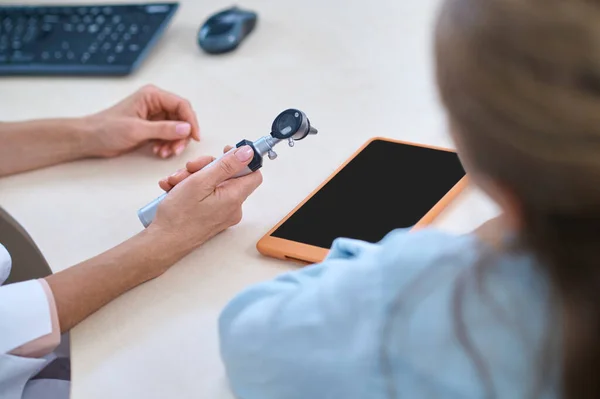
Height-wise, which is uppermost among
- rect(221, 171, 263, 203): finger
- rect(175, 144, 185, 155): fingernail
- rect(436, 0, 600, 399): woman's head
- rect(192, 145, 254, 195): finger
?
rect(436, 0, 600, 399): woman's head

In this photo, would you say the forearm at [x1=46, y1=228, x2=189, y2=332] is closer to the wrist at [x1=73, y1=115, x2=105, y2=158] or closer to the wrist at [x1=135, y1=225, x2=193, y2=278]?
the wrist at [x1=135, y1=225, x2=193, y2=278]

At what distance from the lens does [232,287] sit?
772mm

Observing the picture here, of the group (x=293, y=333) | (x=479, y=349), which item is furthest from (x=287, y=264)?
(x=479, y=349)

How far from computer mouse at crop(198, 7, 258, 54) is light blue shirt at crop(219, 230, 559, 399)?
0.72 metres

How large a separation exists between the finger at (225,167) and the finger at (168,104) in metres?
0.21

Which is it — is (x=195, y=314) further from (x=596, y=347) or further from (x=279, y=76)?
(x=279, y=76)

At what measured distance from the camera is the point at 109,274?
2.59ft

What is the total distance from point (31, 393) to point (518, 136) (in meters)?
0.73

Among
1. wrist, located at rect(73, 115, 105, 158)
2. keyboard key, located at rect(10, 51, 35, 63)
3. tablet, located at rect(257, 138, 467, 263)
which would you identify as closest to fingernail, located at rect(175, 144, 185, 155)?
wrist, located at rect(73, 115, 105, 158)

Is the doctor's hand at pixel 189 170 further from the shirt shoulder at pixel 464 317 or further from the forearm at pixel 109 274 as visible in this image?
the shirt shoulder at pixel 464 317

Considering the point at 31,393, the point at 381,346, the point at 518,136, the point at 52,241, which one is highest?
the point at 518,136

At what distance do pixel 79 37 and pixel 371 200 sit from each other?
0.70 meters

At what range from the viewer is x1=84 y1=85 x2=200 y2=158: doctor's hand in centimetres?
102

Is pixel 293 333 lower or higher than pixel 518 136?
lower
